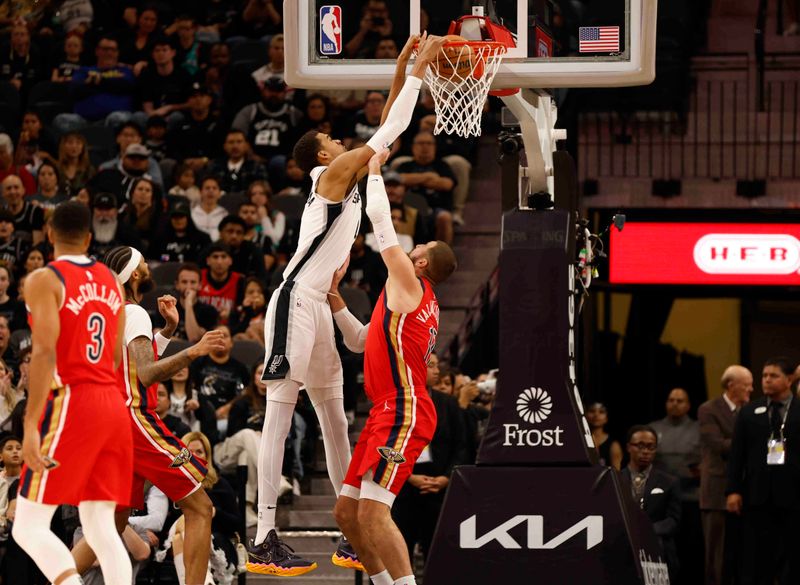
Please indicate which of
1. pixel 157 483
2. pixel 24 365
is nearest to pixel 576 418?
pixel 157 483

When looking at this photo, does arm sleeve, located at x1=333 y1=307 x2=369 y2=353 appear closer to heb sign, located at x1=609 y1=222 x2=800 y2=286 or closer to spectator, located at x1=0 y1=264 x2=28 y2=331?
spectator, located at x1=0 y1=264 x2=28 y2=331

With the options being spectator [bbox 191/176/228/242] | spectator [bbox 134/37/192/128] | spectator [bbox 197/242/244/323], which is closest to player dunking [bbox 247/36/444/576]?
spectator [bbox 197/242/244/323]

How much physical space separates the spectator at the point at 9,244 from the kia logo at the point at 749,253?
672cm

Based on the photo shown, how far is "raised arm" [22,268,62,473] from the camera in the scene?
7.37m

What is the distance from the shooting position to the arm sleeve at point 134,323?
877 cm

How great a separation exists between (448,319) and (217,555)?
15.7 feet

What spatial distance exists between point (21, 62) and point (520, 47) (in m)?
11.2

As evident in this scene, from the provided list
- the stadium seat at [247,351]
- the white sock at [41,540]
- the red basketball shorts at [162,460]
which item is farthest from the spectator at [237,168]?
the white sock at [41,540]

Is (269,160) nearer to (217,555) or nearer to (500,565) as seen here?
(217,555)

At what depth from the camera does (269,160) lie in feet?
54.7

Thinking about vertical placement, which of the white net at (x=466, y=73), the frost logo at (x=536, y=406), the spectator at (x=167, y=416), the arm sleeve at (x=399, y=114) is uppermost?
the white net at (x=466, y=73)

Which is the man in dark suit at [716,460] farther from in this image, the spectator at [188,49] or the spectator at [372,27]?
the spectator at [188,49]

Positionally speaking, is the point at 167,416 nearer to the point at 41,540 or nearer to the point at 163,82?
the point at 41,540

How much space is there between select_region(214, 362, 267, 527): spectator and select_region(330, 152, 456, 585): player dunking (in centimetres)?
320
